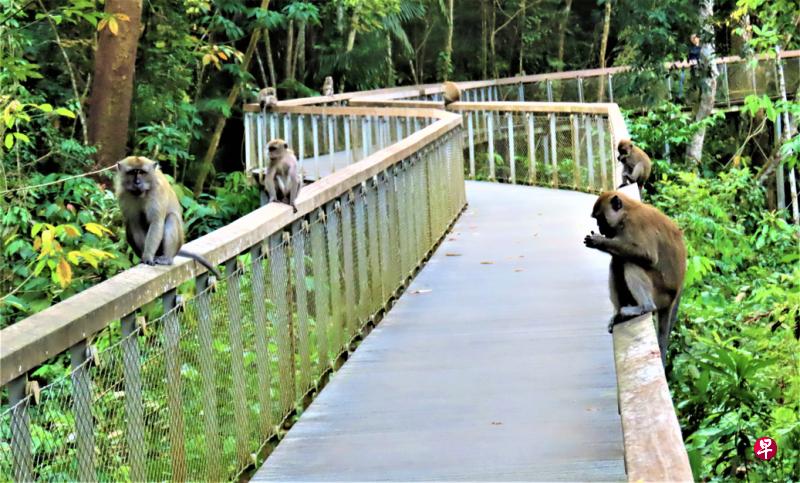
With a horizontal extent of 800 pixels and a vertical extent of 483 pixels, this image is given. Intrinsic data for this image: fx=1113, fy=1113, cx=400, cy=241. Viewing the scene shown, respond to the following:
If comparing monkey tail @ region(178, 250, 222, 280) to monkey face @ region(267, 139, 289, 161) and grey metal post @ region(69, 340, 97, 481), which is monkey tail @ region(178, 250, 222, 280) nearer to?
grey metal post @ region(69, 340, 97, 481)

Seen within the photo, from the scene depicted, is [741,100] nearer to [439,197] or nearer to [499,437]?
[439,197]

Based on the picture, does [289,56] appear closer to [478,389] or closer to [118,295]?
[478,389]

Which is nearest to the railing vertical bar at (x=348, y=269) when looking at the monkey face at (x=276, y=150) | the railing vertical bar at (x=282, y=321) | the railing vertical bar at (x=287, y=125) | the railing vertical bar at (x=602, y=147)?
the railing vertical bar at (x=282, y=321)

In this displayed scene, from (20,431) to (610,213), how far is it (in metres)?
4.44

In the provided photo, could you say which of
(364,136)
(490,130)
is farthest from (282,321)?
(490,130)

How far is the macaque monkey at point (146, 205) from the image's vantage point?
604 cm

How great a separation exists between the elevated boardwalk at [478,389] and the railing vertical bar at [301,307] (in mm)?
218

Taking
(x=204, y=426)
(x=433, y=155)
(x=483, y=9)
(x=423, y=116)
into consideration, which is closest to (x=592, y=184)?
(x=423, y=116)

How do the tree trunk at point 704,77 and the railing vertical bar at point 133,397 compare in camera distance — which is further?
the tree trunk at point 704,77

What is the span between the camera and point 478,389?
754cm

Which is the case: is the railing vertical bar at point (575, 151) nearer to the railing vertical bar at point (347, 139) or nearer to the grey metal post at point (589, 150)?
the grey metal post at point (589, 150)

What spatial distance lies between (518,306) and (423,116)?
8032 millimetres

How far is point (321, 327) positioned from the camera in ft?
25.2

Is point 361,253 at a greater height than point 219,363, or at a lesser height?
greater
